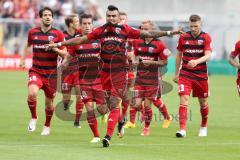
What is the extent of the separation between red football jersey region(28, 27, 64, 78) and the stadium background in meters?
1.31

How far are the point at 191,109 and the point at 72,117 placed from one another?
4.72 meters

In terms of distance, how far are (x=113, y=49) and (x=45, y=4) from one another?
29.0 metres

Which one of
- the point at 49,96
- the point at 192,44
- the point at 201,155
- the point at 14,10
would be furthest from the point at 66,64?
the point at 14,10

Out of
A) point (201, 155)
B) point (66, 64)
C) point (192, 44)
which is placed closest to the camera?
point (201, 155)

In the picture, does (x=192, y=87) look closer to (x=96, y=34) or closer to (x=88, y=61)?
(x=88, y=61)

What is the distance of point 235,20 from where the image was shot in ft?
144

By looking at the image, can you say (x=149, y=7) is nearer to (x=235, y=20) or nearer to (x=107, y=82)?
(x=235, y=20)

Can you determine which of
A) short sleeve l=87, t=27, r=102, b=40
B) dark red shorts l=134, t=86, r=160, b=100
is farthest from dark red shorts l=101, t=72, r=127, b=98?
dark red shorts l=134, t=86, r=160, b=100

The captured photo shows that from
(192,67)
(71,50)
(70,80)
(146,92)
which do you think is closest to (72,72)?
(70,80)

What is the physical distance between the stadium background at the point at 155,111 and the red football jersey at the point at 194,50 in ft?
4.12

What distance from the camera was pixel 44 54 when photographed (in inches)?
691

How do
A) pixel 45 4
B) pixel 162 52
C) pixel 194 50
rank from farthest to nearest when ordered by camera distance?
pixel 45 4 < pixel 162 52 < pixel 194 50

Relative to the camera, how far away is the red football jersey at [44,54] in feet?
57.6

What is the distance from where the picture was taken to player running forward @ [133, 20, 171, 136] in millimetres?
17922
